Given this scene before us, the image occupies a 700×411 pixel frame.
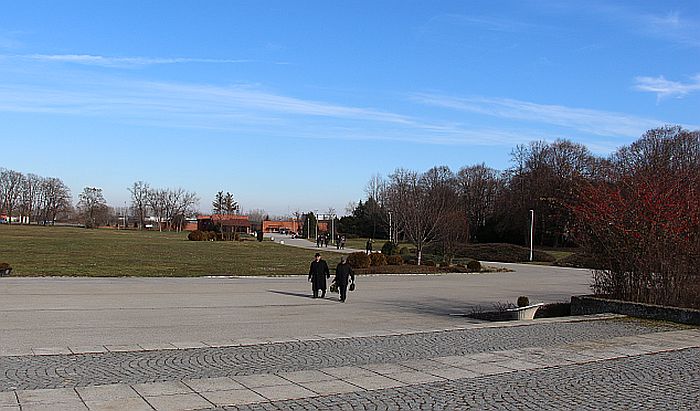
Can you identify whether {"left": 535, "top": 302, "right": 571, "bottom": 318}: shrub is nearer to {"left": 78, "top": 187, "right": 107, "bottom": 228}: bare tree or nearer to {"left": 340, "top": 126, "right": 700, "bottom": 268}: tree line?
{"left": 340, "top": 126, "right": 700, "bottom": 268}: tree line

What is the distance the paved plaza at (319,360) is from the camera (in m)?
7.83

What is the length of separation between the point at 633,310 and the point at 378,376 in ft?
30.5

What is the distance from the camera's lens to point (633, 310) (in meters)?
16.2

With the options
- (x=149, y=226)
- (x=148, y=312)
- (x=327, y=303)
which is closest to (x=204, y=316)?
Answer: (x=148, y=312)

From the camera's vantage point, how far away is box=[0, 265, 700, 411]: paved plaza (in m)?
7.83

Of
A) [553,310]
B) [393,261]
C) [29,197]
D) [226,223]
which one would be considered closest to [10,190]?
[29,197]

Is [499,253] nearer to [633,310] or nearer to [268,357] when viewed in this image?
[633,310]

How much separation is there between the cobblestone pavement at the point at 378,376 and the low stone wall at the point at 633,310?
7.78 feet

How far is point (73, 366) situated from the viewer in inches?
379

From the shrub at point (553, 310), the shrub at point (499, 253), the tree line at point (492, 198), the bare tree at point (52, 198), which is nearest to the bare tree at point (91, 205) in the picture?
the bare tree at point (52, 198)

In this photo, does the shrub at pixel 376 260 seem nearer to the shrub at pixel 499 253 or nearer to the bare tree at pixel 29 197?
the shrub at pixel 499 253

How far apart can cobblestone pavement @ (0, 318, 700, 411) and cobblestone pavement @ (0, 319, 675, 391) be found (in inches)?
0.6

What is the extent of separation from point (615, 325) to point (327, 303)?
9352 mm

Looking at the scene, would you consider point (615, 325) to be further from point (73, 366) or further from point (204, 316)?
point (73, 366)
